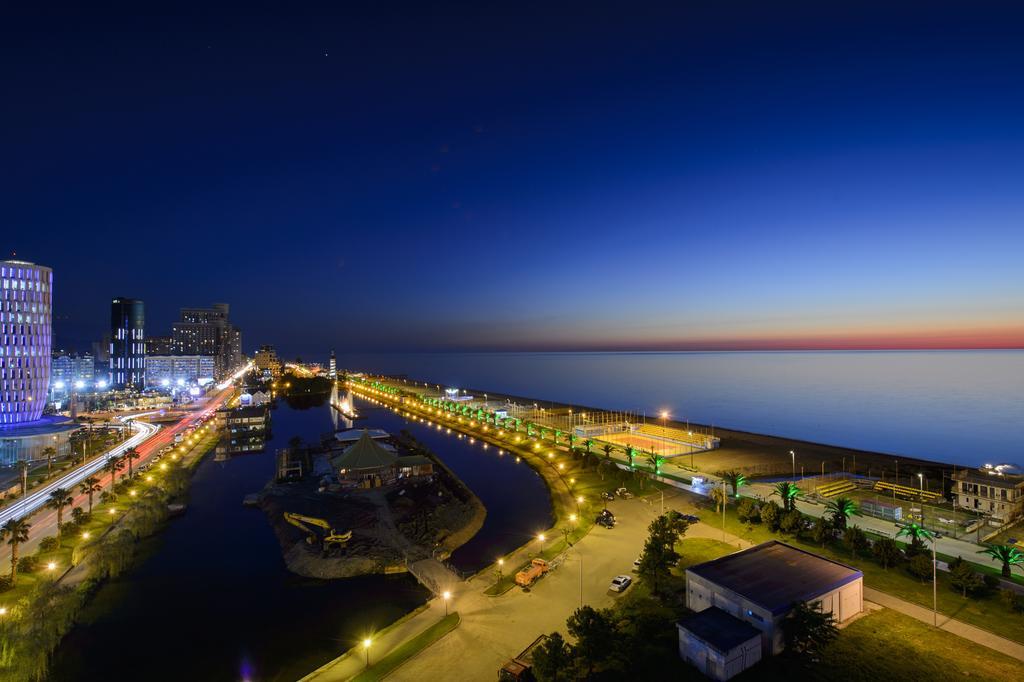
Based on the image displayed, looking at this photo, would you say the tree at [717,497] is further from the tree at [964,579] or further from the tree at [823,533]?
the tree at [964,579]

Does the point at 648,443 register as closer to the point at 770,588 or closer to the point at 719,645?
the point at 770,588

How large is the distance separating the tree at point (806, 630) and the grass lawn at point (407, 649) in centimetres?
1578

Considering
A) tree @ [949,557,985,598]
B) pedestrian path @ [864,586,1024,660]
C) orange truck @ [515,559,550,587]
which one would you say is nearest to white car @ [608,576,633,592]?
orange truck @ [515,559,550,587]

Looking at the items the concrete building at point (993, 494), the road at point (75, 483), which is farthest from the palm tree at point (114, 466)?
the concrete building at point (993, 494)

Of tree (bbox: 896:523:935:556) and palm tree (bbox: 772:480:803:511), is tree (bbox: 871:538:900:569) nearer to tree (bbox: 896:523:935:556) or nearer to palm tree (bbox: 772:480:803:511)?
tree (bbox: 896:523:935:556)

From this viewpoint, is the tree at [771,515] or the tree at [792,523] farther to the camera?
the tree at [771,515]

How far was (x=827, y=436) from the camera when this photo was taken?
3819 inches

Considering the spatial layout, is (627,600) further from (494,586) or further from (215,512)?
(215,512)

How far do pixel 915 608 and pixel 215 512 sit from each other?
2194 inches

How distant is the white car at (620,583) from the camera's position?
95.4ft

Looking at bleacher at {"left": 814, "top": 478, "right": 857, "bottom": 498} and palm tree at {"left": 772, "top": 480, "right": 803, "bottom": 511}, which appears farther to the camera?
bleacher at {"left": 814, "top": 478, "right": 857, "bottom": 498}

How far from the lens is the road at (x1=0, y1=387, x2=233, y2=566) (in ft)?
132

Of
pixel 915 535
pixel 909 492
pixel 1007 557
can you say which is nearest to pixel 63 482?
pixel 915 535

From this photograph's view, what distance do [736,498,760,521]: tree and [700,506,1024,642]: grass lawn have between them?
2.59m
